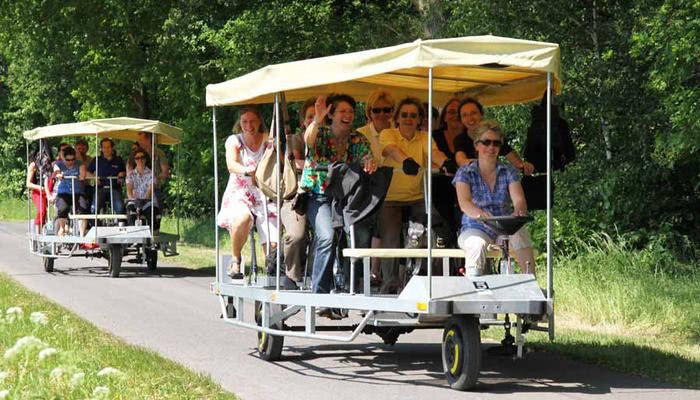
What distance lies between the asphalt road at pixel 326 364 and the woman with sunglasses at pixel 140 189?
4.85 m

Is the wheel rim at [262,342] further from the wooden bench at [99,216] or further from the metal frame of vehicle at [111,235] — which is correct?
the wooden bench at [99,216]

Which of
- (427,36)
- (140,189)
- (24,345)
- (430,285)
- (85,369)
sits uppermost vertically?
(427,36)

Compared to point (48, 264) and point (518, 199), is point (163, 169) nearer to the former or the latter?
point (48, 264)

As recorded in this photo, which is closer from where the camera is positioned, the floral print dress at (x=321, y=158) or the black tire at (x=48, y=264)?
the floral print dress at (x=321, y=158)

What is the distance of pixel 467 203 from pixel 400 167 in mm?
950

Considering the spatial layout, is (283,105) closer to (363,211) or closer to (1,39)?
(363,211)

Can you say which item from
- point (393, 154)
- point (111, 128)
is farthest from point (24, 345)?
point (111, 128)

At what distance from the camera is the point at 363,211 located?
9875 mm

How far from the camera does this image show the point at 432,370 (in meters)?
10.1

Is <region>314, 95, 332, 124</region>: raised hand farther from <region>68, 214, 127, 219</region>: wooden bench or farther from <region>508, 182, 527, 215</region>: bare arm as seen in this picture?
<region>68, 214, 127, 219</region>: wooden bench

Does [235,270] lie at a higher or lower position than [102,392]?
higher

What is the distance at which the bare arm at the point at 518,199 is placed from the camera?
31.8 ft

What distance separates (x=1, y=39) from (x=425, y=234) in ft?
103

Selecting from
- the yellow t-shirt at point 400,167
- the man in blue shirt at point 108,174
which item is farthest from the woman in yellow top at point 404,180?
the man in blue shirt at point 108,174
